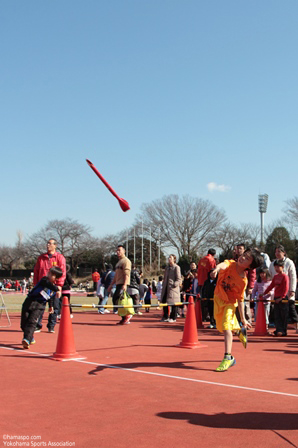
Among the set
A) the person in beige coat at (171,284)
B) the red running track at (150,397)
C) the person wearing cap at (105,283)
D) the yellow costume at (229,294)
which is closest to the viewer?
the red running track at (150,397)

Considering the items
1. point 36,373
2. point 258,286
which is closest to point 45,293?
point 36,373

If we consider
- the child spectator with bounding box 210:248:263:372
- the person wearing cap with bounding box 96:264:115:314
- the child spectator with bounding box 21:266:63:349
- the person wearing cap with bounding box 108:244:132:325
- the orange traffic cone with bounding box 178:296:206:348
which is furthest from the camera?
the person wearing cap with bounding box 96:264:115:314

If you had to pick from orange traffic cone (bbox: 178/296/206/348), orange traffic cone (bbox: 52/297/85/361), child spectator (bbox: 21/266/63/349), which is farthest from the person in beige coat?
orange traffic cone (bbox: 52/297/85/361)

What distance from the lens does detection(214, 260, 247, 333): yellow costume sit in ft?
25.2

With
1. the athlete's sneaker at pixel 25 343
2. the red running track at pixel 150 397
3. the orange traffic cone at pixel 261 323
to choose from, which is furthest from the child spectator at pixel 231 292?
the orange traffic cone at pixel 261 323

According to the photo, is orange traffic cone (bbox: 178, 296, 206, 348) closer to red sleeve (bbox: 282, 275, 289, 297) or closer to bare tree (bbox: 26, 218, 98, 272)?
red sleeve (bbox: 282, 275, 289, 297)

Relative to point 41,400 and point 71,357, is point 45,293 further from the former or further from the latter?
point 41,400

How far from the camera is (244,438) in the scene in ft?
14.0

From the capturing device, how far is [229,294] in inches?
304

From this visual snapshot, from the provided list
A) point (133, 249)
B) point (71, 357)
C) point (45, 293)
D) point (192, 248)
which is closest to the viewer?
point (71, 357)

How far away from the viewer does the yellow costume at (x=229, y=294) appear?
7688mm

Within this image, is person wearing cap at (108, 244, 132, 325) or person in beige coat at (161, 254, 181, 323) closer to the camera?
person wearing cap at (108, 244, 132, 325)

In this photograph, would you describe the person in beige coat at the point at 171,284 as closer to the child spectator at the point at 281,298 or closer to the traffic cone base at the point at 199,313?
the traffic cone base at the point at 199,313

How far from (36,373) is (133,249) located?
7417 cm
